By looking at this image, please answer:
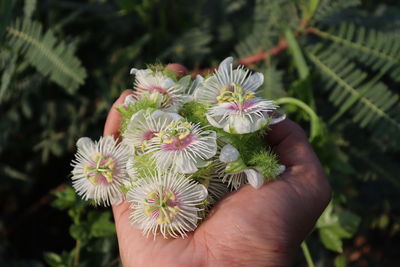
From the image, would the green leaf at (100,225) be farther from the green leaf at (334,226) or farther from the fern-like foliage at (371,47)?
the fern-like foliage at (371,47)

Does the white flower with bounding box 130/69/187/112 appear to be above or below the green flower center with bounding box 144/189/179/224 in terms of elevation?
above

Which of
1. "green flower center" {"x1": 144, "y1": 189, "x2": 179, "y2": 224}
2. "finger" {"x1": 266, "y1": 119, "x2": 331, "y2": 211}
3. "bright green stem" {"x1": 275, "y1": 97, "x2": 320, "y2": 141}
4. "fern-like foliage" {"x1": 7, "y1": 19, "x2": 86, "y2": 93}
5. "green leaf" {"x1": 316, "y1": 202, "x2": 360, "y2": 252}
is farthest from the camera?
"fern-like foliage" {"x1": 7, "y1": 19, "x2": 86, "y2": 93}

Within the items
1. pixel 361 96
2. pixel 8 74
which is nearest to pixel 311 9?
pixel 361 96

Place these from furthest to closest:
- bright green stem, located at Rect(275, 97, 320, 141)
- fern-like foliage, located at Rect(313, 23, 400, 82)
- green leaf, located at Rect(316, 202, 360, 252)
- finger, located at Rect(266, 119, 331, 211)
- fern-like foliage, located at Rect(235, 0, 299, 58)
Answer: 1. fern-like foliage, located at Rect(235, 0, 299, 58)
2. fern-like foliage, located at Rect(313, 23, 400, 82)
3. green leaf, located at Rect(316, 202, 360, 252)
4. bright green stem, located at Rect(275, 97, 320, 141)
5. finger, located at Rect(266, 119, 331, 211)

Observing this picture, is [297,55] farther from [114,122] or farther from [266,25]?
[114,122]

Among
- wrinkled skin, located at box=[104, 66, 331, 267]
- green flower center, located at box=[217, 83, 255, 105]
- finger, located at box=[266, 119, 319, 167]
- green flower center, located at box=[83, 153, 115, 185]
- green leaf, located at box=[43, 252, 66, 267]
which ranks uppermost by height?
green flower center, located at box=[217, 83, 255, 105]

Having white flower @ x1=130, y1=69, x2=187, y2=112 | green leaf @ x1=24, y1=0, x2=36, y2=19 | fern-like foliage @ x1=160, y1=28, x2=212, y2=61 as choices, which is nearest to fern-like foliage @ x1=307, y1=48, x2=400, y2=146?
fern-like foliage @ x1=160, y1=28, x2=212, y2=61

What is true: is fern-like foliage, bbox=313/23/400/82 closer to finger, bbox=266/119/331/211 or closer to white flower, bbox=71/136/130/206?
finger, bbox=266/119/331/211
